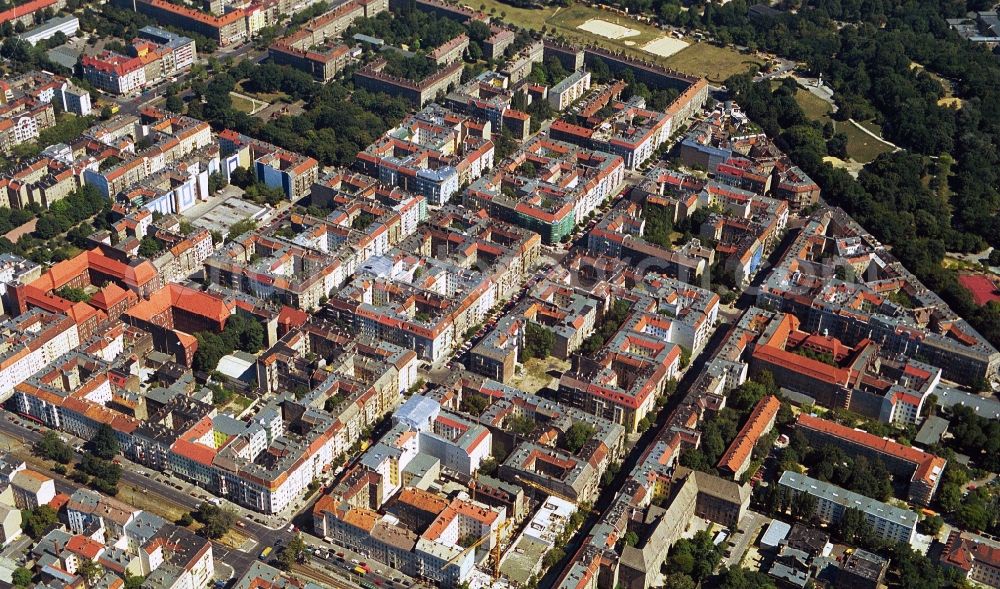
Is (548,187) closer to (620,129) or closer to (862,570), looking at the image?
(620,129)

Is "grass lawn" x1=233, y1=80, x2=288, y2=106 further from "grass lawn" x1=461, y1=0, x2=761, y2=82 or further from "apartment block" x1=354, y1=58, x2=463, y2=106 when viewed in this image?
"grass lawn" x1=461, y1=0, x2=761, y2=82

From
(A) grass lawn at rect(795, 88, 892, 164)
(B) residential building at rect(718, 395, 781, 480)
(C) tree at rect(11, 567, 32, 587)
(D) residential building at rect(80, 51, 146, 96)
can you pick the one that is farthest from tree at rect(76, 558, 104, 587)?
(A) grass lawn at rect(795, 88, 892, 164)

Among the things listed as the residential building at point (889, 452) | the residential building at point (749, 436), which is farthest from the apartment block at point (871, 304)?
the residential building at point (749, 436)

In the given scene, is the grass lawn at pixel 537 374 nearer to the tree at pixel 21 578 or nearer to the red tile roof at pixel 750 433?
the red tile roof at pixel 750 433

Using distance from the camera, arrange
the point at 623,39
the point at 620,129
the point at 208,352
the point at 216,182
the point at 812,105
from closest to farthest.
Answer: the point at 208,352
the point at 216,182
the point at 620,129
the point at 812,105
the point at 623,39

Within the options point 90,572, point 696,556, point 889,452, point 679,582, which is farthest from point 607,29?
point 90,572

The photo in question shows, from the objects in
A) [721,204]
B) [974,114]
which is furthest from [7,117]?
[974,114]

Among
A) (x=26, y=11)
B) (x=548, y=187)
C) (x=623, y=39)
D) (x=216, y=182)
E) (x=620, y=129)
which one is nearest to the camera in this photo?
(x=548, y=187)
